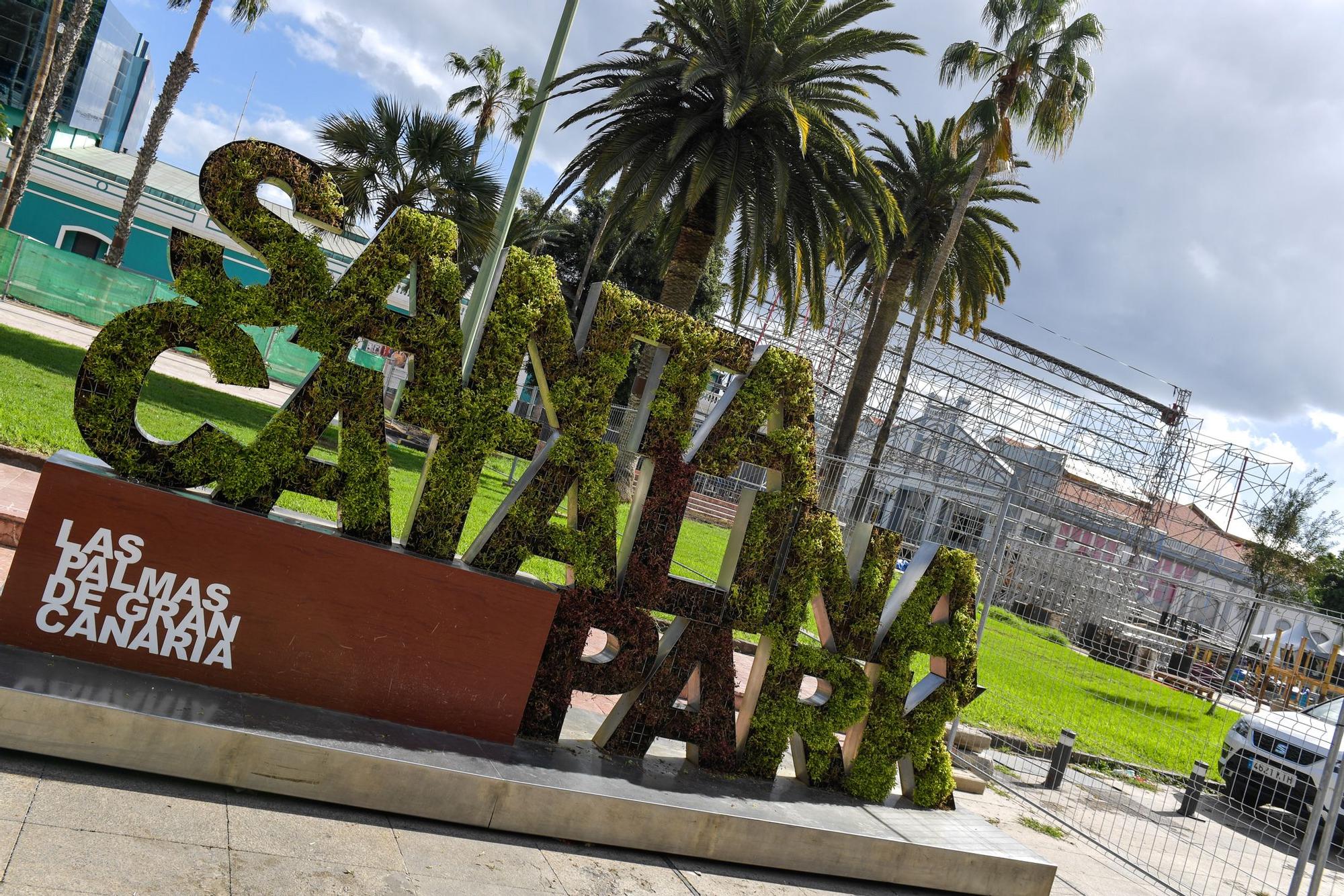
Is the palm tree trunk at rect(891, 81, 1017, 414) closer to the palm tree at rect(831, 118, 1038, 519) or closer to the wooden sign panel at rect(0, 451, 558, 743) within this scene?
the palm tree at rect(831, 118, 1038, 519)

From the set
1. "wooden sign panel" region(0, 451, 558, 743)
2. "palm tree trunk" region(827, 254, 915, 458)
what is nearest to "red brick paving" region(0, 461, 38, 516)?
"wooden sign panel" region(0, 451, 558, 743)

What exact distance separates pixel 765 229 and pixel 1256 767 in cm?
976

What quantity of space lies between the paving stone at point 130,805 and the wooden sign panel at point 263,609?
0.69 meters

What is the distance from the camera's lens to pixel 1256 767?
1028 cm

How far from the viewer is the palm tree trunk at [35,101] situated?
2147 centimetres

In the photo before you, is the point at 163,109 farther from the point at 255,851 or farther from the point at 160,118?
the point at 255,851

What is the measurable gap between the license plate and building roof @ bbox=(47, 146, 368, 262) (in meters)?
31.8

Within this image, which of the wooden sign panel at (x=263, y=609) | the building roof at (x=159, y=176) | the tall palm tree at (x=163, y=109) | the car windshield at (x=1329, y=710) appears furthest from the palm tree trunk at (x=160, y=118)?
the car windshield at (x=1329, y=710)

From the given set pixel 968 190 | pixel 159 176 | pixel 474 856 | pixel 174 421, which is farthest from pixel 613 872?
pixel 159 176

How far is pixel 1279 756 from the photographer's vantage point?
10.3 meters

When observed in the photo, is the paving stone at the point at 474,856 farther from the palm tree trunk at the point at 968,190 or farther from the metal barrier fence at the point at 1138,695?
the palm tree trunk at the point at 968,190

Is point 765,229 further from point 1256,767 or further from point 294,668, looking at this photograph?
point 294,668

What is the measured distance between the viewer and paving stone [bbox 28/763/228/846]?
157 inches

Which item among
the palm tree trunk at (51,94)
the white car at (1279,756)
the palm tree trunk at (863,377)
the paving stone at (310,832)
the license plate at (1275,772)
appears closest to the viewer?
the paving stone at (310,832)
